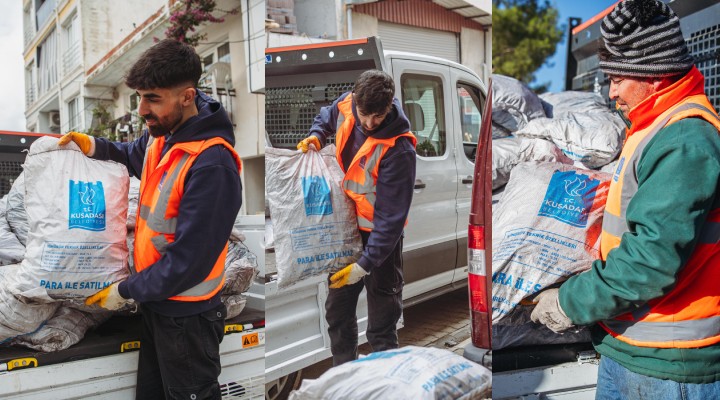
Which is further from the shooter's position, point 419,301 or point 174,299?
point 174,299

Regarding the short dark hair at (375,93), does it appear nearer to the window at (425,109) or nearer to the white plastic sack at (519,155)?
the window at (425,109)

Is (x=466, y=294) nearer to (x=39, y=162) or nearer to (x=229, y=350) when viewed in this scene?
(x=229, y=350)

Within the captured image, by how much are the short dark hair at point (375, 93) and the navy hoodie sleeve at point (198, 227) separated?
0.69m

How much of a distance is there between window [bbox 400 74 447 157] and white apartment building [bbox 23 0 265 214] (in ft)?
3.16

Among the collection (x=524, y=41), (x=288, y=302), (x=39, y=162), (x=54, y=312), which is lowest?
(x=54, y=312)

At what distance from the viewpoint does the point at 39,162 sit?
82.0 inches

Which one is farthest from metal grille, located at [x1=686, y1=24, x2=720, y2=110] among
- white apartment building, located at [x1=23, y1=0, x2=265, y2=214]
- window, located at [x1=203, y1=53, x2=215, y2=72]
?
window, located at [x1=203, y1=53, x2=215, y2=72]

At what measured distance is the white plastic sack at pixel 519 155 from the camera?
1791 mm

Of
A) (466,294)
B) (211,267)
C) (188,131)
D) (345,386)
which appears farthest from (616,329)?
(188,131)

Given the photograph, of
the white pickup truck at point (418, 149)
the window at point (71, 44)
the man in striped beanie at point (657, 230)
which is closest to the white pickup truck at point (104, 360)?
the window at point (71, 44)

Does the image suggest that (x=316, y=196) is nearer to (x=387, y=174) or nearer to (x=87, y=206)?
(x=387, y=174)

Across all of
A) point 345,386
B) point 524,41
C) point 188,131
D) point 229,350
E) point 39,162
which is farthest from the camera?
point 524,41

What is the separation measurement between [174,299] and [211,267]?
0.17m

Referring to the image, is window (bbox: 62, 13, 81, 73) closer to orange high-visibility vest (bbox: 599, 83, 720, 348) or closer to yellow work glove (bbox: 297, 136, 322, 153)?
yellow work glove (bbox: 297, 136, 322, 153)
